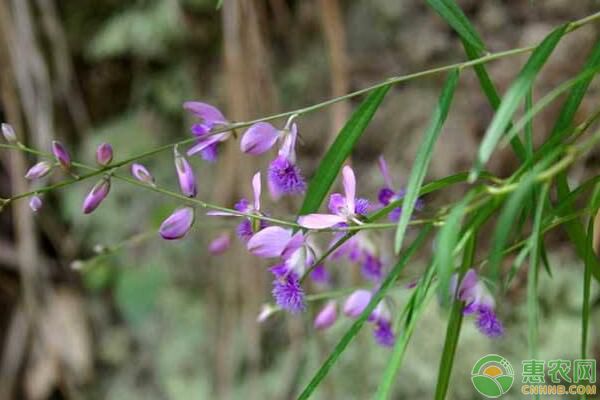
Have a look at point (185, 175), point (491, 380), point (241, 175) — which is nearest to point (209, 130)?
point (185, 175)

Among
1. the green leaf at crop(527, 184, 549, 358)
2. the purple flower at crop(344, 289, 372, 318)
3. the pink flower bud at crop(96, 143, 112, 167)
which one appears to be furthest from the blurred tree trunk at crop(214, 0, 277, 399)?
the green leaf at crop(527, 184, 549, 358)

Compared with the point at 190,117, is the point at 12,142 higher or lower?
lower

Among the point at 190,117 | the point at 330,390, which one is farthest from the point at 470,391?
the point at 190,117

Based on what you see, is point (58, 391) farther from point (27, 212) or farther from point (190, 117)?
point (190, 117)

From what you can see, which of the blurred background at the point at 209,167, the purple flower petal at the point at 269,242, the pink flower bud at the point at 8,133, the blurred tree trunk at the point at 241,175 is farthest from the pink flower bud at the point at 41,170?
the blurred tree trunk at the point at 241,175

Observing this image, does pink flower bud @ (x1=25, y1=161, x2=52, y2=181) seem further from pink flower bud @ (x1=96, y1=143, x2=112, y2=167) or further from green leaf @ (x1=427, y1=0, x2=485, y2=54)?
green leaf @ (x1=427, y1=0, x2=485, y2=54)

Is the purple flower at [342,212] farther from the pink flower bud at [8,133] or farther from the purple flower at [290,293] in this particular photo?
the pink flower bud at [8,133]
